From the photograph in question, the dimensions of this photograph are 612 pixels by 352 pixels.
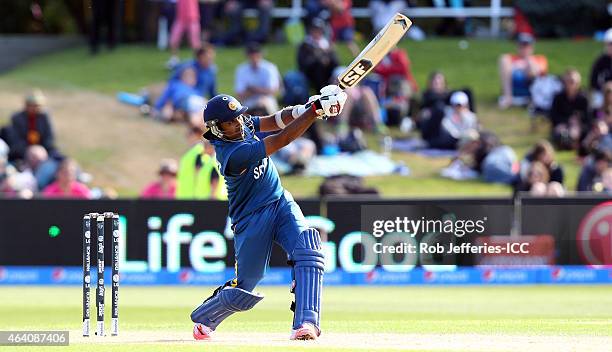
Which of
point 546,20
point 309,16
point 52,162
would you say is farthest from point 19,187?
point 546,20

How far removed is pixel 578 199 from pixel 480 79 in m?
8.39

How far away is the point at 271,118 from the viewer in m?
9.28

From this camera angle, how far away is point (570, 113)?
20281 millimetres

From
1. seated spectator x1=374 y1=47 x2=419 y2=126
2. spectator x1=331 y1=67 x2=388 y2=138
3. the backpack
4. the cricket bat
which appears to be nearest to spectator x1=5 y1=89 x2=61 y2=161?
the backpack

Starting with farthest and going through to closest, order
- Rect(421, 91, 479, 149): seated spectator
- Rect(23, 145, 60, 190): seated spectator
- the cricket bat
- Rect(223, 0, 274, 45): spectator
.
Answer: Rect(223, 0, 274, 45): spectator
Rect(421, 91, 479, 149): seated spectator
Rect(23, 145, 60, 190): seated spectator
the cricket bat

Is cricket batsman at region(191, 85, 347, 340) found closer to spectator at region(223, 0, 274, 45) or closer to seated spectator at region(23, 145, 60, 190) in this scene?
seated spectator at region(23, 145, 60, 190)

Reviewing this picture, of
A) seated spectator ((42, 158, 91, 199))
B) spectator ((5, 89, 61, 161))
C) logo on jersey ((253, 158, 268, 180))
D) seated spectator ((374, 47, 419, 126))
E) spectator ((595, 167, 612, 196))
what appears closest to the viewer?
logo on jersey ((253, 158, 268, 180))

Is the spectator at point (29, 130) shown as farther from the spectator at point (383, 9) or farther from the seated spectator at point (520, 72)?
the seated spectator at point (520, 72)

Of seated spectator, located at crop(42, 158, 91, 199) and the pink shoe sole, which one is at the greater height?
seated spectator, located at crop(42, 158, 91, 199)

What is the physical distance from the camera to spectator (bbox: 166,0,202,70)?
2228 cm

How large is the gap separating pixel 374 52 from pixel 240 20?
14.6 meters

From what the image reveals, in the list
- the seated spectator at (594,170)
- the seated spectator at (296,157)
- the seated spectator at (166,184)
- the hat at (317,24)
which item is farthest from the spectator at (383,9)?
the seated spectator at (166,184)

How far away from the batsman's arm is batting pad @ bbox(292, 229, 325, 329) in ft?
2.11

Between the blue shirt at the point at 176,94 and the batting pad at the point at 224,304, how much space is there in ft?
37.3
